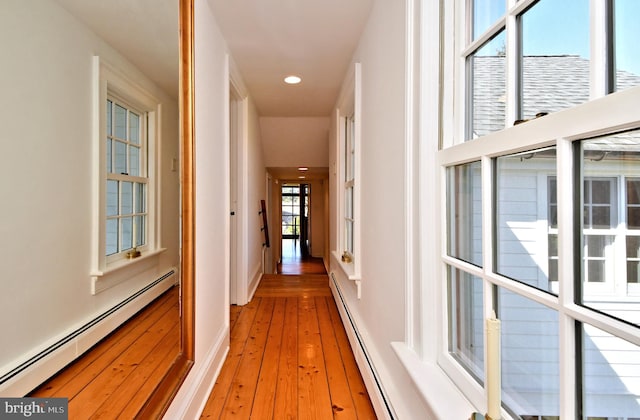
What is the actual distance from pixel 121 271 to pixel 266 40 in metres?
1.88

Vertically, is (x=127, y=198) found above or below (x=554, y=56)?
below

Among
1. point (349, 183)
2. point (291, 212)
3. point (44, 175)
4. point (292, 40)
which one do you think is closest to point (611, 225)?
point (44, 175)

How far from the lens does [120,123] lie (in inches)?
→ 36.5

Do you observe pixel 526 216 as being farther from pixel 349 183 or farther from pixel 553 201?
pixel 349 183

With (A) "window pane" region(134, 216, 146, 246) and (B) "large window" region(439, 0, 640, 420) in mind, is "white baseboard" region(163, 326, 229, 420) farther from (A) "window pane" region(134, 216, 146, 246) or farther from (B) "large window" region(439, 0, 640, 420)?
(B) "large window" region(439, 0, 640, 420)

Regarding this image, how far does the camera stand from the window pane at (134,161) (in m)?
0.99

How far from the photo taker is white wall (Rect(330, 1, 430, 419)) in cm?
136

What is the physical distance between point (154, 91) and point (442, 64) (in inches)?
39.2

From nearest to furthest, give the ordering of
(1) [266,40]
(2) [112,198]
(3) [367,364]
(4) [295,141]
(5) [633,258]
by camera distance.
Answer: (5) [633,258], (2) [112,198], (3) [367,364], (1) [266,40], (4) [295,141]

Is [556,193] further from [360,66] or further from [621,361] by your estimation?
[360,66]

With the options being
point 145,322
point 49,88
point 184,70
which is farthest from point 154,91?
point 145,322

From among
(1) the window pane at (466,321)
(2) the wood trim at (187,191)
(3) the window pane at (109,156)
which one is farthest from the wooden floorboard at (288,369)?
(3) the window pane at (109,156)

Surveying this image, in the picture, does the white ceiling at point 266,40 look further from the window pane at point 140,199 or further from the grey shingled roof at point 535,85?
the grey shingled roof at point 535,85

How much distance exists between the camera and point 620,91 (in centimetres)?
49
